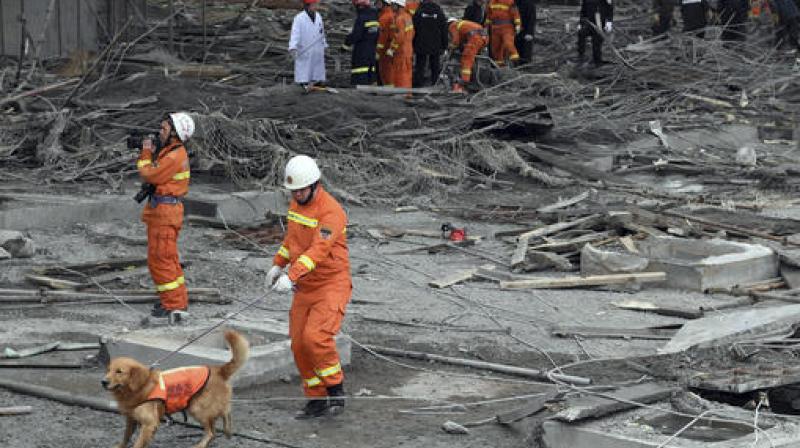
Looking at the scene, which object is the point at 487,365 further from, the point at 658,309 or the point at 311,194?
the point at 658,309

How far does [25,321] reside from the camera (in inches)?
465

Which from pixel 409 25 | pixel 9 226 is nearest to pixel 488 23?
pixel 409 25

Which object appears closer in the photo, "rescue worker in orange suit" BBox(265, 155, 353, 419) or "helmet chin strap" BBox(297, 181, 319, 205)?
"rescue worker in orange suit" BBox(265, 155, 353, 419)

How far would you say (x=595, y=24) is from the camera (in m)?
26.9

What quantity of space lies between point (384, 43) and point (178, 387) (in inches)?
635

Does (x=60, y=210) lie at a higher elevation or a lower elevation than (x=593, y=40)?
lower

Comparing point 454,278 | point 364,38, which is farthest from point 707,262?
point 364,38

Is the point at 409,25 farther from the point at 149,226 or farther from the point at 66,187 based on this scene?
the point at 149,226

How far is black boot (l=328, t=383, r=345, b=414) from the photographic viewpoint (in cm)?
947

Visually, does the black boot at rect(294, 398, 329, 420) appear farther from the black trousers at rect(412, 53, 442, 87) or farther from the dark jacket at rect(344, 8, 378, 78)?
the black trousers at rect(412, 53, 442, 87)

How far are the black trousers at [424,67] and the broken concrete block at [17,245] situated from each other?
37.5 feet

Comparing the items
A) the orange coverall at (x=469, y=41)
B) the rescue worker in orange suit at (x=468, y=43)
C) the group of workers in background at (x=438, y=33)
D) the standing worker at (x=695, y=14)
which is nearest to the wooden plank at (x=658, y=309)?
the group of workers in background at (x=438, y=33)

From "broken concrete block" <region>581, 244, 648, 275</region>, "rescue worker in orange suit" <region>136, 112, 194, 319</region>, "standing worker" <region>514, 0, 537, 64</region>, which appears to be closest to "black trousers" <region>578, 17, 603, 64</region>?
"standing worker" <region>514, 0, 537, 64</region>

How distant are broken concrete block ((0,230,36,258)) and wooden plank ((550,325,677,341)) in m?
5.27
